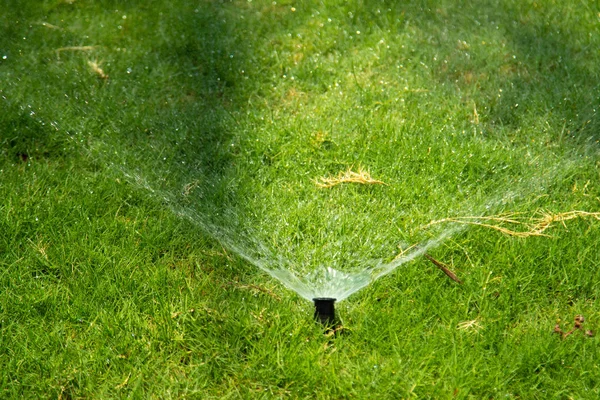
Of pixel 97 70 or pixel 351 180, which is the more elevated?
pixel 97 70

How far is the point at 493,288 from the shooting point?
2533mm

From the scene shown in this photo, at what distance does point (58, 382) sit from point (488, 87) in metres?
2.48

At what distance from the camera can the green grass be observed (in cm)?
229

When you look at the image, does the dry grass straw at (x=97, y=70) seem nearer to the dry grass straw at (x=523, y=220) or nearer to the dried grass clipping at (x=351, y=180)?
the dried grass clipping at (x=351, y=180)

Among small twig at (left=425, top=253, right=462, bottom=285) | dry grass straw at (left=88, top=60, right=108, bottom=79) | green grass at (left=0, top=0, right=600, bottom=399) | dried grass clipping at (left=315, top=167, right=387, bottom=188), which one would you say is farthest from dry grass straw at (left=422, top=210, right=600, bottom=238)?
dry grass straw at (left=88, top=60, right=108, bottom=79)

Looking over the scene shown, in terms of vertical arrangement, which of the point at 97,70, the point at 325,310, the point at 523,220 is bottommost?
the point at 523,220

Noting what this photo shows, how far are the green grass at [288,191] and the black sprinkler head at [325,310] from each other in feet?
0.18

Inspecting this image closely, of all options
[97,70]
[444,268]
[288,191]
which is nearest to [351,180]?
[288,191]

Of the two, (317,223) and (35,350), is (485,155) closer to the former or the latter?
(317,223)

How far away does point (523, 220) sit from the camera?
9.20 ft

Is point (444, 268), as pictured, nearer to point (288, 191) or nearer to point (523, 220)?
point (523, 220)

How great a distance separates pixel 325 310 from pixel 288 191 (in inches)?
31.4

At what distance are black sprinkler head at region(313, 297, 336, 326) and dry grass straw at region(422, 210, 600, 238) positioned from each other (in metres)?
0.64

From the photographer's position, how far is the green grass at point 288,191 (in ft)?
7.50
